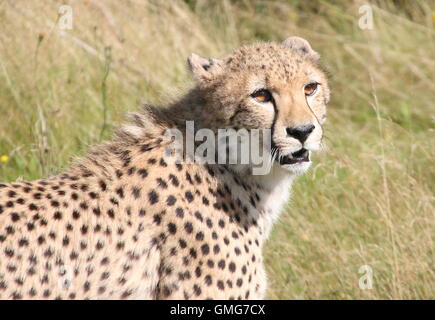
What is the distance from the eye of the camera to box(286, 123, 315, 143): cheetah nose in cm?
365

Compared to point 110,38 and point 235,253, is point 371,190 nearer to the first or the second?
point 235,253

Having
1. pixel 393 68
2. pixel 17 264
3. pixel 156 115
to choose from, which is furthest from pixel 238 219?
pixel 393 68

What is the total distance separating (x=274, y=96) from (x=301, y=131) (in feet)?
0.86

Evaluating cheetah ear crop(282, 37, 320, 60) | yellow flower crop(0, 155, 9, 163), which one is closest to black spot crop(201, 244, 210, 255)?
cheetah ear crop(282, 37, 320, 60)

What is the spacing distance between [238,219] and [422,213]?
149cm

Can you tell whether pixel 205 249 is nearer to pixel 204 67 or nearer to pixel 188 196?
pixel 188 196

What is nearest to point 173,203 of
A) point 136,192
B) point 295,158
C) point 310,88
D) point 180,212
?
point 180,212

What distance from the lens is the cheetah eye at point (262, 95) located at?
385 cm

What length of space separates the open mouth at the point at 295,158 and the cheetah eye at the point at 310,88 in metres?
0.31

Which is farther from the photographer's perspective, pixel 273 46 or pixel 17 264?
pixel 273 46

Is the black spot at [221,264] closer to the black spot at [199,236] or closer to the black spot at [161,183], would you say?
the black spot at [199,236]

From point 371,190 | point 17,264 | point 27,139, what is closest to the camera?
point 17,264

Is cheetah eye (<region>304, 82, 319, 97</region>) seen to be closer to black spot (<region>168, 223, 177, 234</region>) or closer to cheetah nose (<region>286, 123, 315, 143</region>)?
cheetah nose (<region>286, 123, 315, 143</region>)

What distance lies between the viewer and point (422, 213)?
486 centimetres
